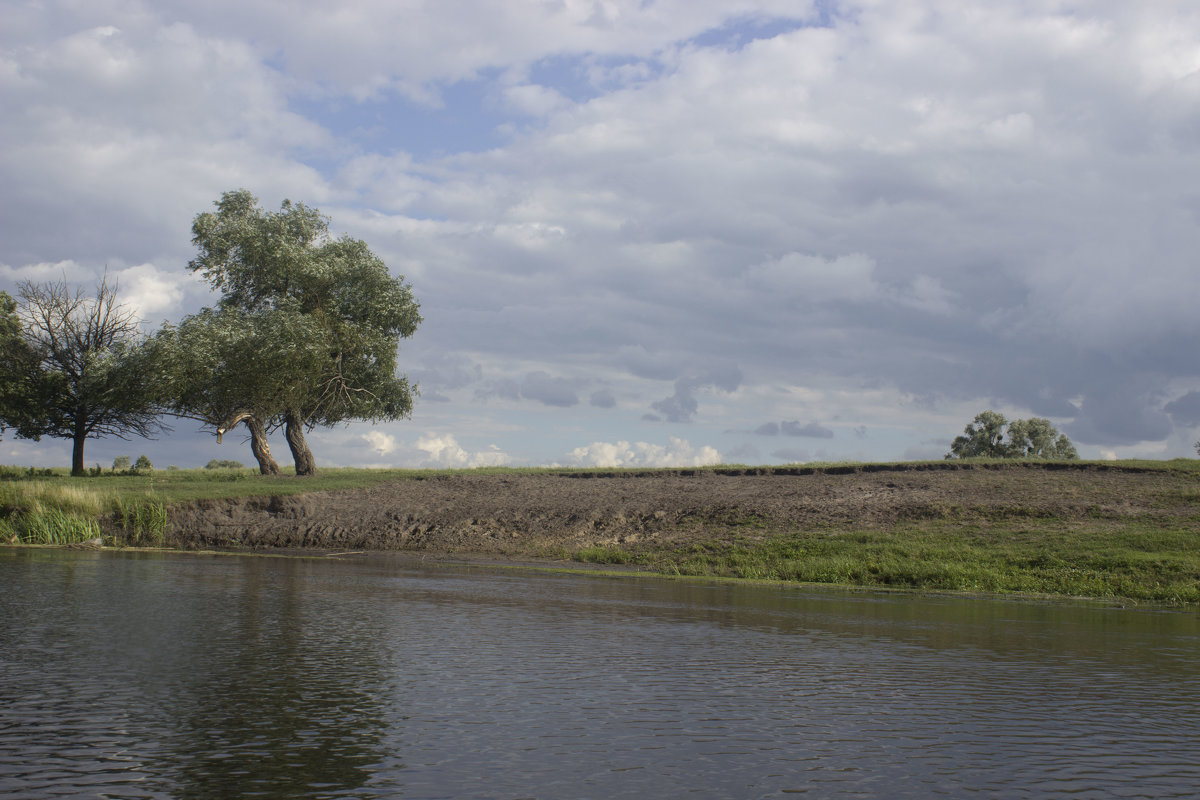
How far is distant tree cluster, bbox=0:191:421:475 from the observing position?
4741cm

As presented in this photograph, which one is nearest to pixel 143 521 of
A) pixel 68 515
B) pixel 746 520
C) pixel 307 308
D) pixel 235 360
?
pixel 68 515

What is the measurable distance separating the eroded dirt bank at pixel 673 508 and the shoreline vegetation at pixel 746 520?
0.10 m

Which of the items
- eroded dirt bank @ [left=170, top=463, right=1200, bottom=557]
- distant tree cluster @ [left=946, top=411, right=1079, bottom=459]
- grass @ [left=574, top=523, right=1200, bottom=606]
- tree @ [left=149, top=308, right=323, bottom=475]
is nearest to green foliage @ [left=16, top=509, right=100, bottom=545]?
eroded dirt bank @ [left=170, top=463, right=1200, bottom=557]

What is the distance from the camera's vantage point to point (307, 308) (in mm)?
51438

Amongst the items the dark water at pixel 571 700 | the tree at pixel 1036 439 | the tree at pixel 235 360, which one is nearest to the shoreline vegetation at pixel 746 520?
the tree at pixel 235 360

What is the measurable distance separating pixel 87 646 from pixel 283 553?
21348 millimetres

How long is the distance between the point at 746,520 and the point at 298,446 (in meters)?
29.4

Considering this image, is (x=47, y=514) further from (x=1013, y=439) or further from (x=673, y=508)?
(x=1013, y=439)

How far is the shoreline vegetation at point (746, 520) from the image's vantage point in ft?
87.8

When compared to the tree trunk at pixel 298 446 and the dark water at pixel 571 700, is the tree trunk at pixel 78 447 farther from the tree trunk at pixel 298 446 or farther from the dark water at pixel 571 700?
the dark water at pixel 571 700

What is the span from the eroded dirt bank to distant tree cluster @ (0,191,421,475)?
34.7 feet

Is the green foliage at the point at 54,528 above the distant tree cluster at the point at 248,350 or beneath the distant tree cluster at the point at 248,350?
beneath

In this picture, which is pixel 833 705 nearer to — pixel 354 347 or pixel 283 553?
pixel 283 553

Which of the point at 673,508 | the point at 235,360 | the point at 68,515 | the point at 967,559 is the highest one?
the point at 235,360
